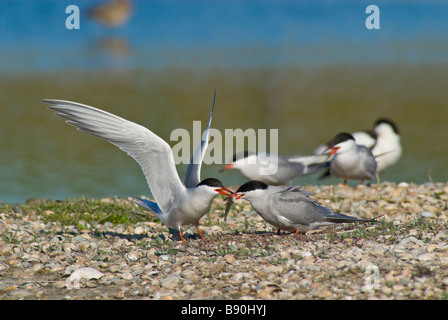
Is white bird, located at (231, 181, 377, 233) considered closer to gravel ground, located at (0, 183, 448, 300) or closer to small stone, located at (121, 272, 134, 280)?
gravel ground, located at (0, 183, 448, 300)

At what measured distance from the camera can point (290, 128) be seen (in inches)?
502

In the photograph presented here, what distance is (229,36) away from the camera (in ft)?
89.3

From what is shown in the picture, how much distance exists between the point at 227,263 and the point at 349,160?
4.21 metres

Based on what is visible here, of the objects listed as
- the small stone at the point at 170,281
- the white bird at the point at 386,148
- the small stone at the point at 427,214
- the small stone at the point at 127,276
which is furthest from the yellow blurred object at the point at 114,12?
the small stone at the point at 170,281

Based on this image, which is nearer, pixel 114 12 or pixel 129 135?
pixel 129 135

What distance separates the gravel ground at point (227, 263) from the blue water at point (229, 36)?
14.3 m

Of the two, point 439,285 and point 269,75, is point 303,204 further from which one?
point 269,75

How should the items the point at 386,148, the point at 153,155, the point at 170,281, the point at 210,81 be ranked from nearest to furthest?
1. the point at 170,281
2. the point at 153,155
3. the point at 386,148
4. the point at 210,81

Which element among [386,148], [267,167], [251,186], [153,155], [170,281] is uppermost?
[386,148]

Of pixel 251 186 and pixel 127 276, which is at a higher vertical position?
pixel 251 186

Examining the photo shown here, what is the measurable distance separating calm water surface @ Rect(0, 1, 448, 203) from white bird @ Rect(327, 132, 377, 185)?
88 centimetres

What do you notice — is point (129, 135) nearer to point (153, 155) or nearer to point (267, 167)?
point (153, 155)

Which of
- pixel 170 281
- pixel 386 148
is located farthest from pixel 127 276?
pixel 386 148

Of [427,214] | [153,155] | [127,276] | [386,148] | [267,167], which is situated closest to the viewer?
[127,276]
